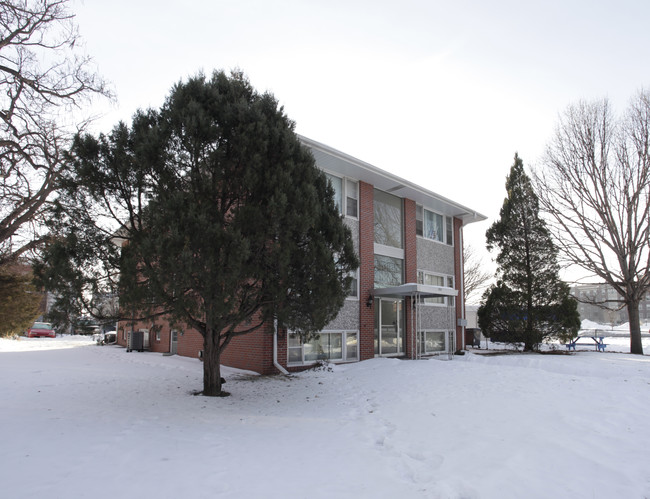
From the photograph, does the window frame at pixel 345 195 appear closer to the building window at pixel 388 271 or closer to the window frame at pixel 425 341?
the building window at pixel 388 271

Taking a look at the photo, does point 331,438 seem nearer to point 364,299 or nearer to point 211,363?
point 211,363

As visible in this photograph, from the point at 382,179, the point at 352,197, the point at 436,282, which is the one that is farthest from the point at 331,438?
the point at 436,282

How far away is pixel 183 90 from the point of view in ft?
23.5

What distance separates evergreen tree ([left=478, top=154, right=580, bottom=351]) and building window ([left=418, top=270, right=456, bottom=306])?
1.35 metres

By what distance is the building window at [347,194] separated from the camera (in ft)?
43.3

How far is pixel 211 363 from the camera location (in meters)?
8.00

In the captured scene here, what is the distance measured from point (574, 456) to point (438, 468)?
155 cm

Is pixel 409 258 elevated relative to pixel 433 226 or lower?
lower

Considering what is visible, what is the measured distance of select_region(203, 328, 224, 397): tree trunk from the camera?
26.2 feet

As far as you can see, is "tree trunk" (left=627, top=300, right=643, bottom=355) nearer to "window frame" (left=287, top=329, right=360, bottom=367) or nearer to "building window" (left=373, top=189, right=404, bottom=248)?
"building window" (left=373, top=189, right=404, bottom=248)

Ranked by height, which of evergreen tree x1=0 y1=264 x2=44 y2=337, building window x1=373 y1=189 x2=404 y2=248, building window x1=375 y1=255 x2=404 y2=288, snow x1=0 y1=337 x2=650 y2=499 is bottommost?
snow x1=0 y1=337 x2=650 y2=499

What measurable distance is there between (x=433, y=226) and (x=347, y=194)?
212 inches

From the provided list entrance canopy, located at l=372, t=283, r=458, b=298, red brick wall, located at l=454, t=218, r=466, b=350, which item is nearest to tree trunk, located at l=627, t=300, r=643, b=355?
red brick wall, located at l=454, t=218, r=466, b=350

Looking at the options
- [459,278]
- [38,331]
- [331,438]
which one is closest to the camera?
[331,438]
